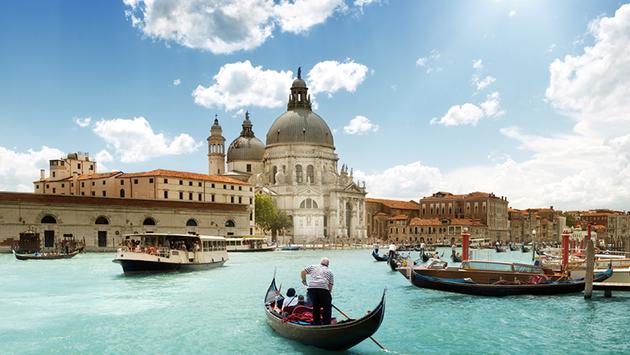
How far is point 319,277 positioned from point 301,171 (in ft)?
253

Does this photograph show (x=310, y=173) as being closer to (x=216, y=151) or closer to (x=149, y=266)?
(x=216, y=151)

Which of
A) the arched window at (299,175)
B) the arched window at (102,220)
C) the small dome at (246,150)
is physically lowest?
the arched window at (102,220)

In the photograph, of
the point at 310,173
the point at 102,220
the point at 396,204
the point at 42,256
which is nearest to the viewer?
the point at 42,256

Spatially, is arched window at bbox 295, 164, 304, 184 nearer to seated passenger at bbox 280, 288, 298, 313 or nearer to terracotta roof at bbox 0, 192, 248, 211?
terracotta roof at bbox 0, 192, 248, 211

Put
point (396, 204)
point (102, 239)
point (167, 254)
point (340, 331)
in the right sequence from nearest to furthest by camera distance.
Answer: point (340, 331) < point (167, 254) < point (102, 239) < point (396, 204)

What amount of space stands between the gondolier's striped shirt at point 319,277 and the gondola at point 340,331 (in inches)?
30.8

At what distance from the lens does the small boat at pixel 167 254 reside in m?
29.8

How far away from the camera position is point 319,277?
12906 millimetres

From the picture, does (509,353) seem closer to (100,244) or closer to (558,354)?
→ (558,354)

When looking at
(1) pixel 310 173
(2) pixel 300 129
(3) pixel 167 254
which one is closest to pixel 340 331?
(3) pixel 167 254

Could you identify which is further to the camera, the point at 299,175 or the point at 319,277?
the point at 299,175

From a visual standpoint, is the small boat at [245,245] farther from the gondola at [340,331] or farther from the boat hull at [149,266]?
the gondola at [340,331]

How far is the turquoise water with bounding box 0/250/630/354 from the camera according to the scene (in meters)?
14.4

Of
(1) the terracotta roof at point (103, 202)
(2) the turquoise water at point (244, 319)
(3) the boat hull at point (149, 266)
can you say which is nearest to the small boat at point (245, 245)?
(1) the terracotta roof at point (103, 202)
